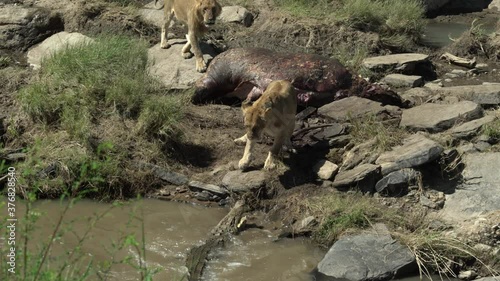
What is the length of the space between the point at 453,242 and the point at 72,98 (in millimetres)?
4546

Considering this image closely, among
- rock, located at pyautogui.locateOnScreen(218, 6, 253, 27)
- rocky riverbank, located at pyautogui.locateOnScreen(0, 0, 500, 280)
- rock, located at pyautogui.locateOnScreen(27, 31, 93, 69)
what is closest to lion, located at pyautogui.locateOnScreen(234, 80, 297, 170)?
rocky riverbank, located at pyautogui.locateOnScreen(0, 0, 500, 280)

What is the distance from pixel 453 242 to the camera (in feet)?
22.6

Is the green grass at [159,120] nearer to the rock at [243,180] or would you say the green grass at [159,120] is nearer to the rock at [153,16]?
the rock at [243,180]

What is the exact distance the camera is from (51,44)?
11.5 meters

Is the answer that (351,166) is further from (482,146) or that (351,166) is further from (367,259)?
(367,259)

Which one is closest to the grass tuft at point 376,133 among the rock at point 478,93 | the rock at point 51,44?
the rock at point 478,93

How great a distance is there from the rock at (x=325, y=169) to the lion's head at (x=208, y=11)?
3.11 m

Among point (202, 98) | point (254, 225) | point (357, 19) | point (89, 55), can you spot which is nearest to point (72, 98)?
point (89, 55)

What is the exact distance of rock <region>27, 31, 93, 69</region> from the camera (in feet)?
36.1

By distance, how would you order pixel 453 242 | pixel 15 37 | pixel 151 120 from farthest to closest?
1. pixel 15 37
2. pixel 151 120
3. pixel 453 242

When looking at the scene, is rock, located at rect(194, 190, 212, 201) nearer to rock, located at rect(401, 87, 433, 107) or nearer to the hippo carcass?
the hippo carcass

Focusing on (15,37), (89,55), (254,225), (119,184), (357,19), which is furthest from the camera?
(357,19)

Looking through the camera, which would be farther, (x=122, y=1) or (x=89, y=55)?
(x=122, y=1)

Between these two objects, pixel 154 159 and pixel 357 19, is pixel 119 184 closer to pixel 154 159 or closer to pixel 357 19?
pixel 154 159
